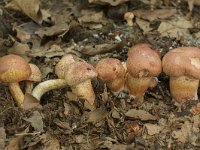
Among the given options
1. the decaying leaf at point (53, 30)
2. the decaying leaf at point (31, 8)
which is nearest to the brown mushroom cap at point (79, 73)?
the decaying leaf at point (53, 30)

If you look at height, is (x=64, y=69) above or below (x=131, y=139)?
above

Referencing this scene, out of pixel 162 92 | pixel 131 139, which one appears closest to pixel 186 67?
pixel 162 92

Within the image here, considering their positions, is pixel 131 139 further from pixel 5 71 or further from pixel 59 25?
pixel 59 25

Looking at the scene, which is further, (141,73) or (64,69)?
(64,69)

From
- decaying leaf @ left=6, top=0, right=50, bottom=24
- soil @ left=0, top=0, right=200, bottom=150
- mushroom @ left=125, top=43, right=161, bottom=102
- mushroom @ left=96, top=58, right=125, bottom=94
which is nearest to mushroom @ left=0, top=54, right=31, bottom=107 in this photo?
soil @ left=0, top=0, right=200, bottom=150

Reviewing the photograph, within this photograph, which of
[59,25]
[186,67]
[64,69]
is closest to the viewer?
[186,67]

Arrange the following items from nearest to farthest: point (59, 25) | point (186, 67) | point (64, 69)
→ point (186, 67)
point (64, 69)
point (59, 25)

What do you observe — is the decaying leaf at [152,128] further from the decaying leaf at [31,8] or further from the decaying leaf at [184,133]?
the decaying leaf at [31,8]
